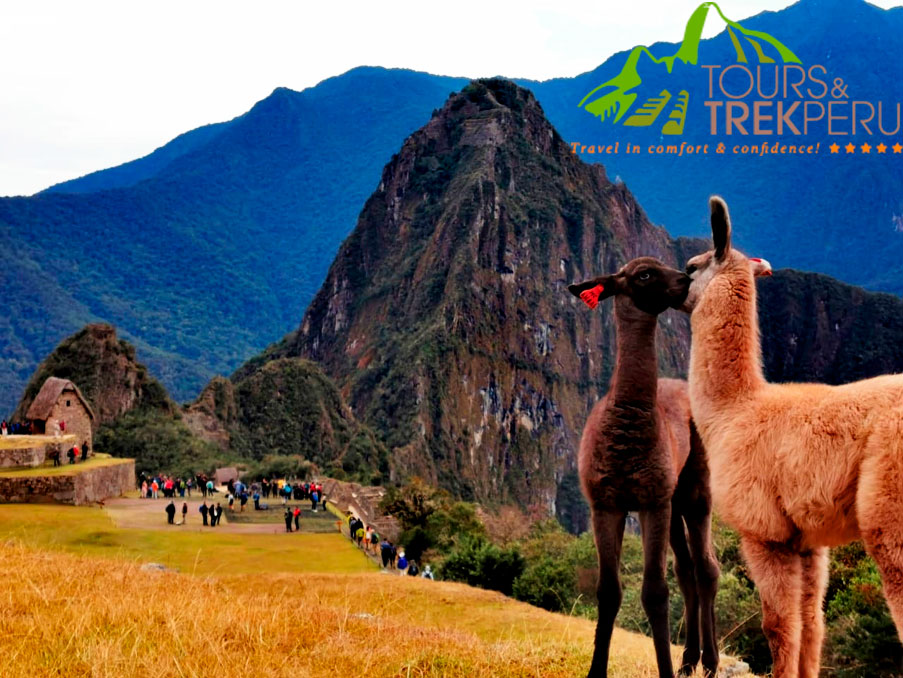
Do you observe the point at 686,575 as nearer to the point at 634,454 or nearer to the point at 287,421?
the point at 634,454

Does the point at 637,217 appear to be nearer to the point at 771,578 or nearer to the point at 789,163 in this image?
the point at 789,163

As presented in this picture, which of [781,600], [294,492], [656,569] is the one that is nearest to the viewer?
[781,600]

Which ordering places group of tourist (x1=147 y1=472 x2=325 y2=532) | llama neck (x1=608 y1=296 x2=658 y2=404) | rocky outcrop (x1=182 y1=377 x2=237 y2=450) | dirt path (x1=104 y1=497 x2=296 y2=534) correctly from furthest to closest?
rocky outcrop (x1=182 y1=377 x2=237 y2=450)
group of tourist (x1=147 y1=472 x2=325 y2=532)
dirt path (x1=104 y1=497 x2=296 y2=534)
llama neck (x1=608 y1=296 x2=658 y2=404)

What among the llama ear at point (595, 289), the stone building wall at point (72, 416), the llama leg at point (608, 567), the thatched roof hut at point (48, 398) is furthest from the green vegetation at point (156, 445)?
the llama ear at point (595, 289)

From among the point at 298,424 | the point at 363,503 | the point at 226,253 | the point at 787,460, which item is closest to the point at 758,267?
the point at 787,460

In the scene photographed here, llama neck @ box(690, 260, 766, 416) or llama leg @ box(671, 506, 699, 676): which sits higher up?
llama neck @ box(690, 260, 766, 416)

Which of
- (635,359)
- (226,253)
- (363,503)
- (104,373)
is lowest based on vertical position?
(363,503)

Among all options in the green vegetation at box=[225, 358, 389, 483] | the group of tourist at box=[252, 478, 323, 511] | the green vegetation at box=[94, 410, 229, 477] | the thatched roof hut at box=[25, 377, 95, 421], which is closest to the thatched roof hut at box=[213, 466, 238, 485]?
the group of tourist at box=[252, 478, 323, 511]

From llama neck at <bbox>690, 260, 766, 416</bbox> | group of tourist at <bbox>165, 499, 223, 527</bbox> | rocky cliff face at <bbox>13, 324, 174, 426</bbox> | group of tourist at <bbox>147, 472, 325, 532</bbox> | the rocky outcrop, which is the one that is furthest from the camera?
the rocky outcrop

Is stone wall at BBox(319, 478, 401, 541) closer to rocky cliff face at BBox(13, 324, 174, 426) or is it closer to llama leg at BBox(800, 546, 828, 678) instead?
rocky cliff face at BBox(13, 324, 174, 426)

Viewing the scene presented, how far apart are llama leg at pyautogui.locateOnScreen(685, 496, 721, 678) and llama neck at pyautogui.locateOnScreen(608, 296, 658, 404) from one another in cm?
111

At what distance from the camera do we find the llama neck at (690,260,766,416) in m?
4.67

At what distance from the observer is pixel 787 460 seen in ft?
13.9

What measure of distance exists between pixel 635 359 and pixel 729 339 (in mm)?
796
